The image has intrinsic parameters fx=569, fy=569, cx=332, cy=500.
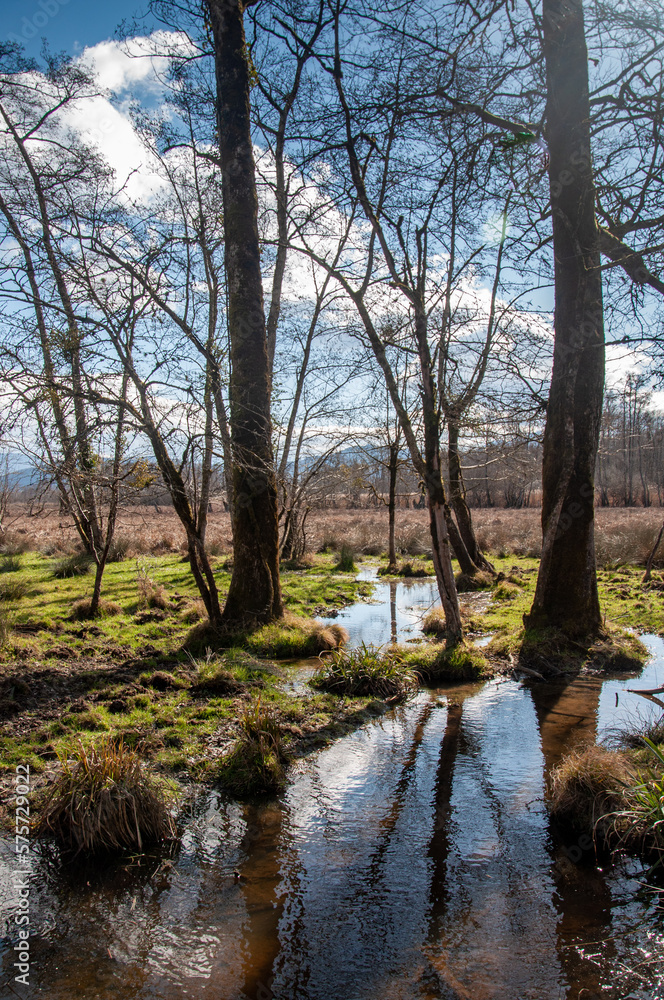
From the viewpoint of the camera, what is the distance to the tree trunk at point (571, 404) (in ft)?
27.9

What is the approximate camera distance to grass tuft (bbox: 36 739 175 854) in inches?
156

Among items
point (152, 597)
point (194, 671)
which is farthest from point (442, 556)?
point (152, 597)

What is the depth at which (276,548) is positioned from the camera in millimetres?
9477

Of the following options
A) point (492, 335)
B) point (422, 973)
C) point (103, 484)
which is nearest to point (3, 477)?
point (103, 484)

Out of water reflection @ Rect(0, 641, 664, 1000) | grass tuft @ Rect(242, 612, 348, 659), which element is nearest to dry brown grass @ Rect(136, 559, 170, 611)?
grass tuft @ Rect(242, 612, 348, 659)

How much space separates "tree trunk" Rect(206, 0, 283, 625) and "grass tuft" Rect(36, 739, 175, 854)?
4863 millimetres

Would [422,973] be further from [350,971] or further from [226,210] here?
[226,210]

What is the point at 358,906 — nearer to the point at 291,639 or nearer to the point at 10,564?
the point at 291,639

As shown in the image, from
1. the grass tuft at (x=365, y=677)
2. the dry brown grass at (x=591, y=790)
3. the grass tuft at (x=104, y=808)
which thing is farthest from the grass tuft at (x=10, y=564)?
the dry brown grass at (x=591, y=790)

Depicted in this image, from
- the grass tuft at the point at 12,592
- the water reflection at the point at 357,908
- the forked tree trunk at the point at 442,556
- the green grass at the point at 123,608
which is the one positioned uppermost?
the forked tree trunk at the point at 442,556

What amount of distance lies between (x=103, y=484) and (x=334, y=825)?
5.24m

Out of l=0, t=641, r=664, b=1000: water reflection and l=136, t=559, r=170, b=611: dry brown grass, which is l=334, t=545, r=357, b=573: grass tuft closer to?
l=136, t=559, r=170, b=611: dry brown grass

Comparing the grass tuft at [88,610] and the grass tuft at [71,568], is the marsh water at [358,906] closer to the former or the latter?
the grass tuft at [88,610]

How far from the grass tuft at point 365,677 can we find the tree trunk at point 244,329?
1884 mm
